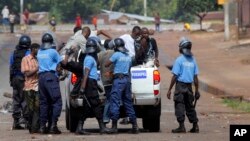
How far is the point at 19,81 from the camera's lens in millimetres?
17609

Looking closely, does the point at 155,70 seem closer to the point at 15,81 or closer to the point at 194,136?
the point at 194,136

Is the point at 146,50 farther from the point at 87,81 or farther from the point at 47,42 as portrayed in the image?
the point at 47,42

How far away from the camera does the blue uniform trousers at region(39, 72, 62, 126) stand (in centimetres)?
1595

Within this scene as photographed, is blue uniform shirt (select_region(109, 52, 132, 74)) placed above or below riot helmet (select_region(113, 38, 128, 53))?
below

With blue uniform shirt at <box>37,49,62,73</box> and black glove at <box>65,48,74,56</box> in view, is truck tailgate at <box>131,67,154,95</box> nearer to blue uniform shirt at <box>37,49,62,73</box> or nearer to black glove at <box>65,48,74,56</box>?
black glove at <box>65,48,74,56</box>

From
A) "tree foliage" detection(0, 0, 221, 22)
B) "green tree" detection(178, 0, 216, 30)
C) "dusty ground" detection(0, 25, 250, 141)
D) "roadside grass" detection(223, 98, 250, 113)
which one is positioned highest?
"tree foliage" detection(0, 0, 221, 22)

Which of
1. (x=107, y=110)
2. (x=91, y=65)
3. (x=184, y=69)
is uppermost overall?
(x=91, y=65)

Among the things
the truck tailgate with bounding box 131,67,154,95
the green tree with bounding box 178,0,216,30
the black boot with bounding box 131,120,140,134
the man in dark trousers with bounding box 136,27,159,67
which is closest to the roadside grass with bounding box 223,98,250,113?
the man in dark trousers with bounding box 136,27,159,67

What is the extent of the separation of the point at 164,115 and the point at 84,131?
16.9 feet

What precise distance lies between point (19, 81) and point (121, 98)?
2.53 m

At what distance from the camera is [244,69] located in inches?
1394

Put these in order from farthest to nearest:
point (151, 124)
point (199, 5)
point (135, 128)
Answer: point (199, 5) < point (151, 124) < point (135, 128)

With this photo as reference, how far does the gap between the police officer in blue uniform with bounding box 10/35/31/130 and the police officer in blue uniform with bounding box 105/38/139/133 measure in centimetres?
199

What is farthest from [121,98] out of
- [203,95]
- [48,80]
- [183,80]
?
[203,95]
